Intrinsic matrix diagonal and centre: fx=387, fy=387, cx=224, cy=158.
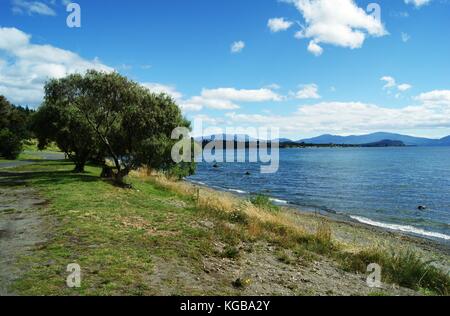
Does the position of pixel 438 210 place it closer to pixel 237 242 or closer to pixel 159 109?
pixel 159 109

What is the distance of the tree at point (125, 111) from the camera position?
1210 inches

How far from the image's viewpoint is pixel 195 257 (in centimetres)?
1176

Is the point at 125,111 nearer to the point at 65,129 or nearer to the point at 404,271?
the point at 65,129

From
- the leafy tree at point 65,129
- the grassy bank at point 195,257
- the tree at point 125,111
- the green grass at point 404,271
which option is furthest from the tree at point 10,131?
the green grass at point 404,271

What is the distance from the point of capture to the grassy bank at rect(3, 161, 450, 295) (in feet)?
30.9

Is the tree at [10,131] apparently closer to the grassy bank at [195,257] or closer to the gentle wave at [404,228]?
the grassy bank at [195,257]

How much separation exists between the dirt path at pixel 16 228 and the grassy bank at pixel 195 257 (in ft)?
0.96

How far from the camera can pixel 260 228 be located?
55.4 feet

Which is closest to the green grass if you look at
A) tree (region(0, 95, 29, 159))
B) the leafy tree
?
the leafy tree

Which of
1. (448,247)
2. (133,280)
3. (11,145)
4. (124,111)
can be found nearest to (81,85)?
(124,111)

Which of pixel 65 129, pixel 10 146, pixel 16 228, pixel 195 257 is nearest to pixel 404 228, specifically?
pixel 195 257

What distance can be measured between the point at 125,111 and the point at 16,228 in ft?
58.9

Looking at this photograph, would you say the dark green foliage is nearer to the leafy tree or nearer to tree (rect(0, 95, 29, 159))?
tree (rect(0, 95, 29, 159))
